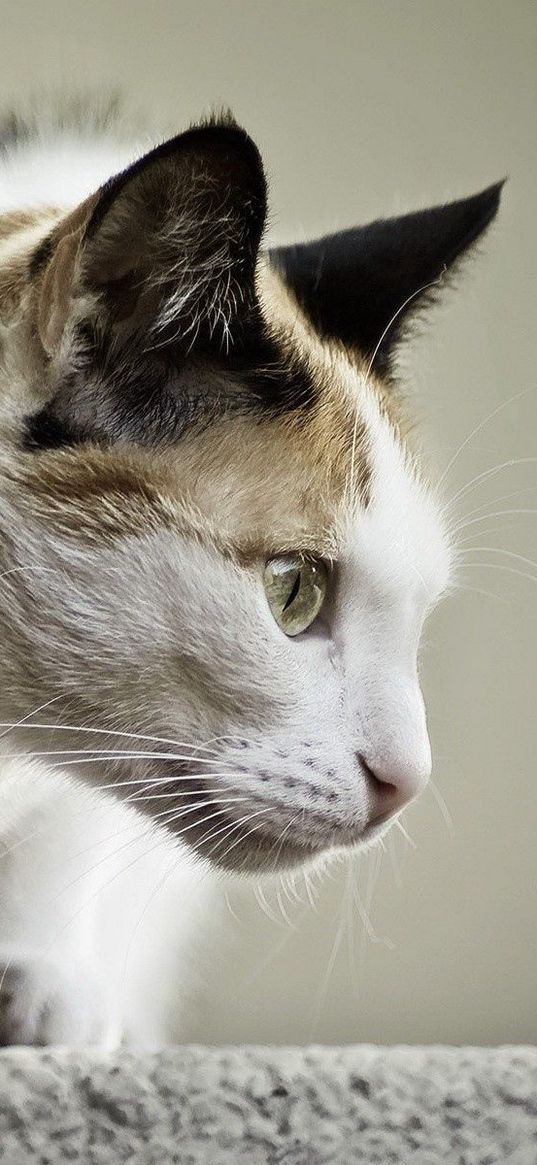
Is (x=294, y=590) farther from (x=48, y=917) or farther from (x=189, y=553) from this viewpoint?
(x=48, y=917)

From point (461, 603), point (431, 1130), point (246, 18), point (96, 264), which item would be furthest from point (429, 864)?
point (246, 18)

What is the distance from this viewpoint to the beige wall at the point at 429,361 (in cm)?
107

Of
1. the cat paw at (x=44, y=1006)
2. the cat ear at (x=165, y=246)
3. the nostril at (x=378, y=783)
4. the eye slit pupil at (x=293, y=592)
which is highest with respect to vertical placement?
the cat ear at (x=165, y=246)

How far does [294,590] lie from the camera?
0.69 m

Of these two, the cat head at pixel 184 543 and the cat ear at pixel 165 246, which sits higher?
the cat ear at pixel 165 246

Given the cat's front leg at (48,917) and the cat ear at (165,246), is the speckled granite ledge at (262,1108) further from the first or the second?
the cat ear at (165,246)

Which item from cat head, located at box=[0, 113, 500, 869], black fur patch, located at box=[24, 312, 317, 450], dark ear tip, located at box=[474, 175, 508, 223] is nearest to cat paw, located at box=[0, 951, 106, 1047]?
cat head, located at box=[0, 113, 500, 869]

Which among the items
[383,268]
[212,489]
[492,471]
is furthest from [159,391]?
[492,471]

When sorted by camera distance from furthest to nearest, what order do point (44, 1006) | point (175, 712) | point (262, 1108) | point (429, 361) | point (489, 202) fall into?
point (429, 361) → point (489, 202) → point (44, 1006) → point (175, 712) → point (262, 1108)

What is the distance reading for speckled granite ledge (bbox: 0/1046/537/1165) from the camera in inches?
20.4

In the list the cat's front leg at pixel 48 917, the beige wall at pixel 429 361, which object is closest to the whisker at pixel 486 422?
the beige wall at pixel 429 361

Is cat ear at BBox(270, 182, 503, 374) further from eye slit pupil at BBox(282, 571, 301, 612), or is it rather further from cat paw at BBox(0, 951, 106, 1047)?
cat paw at BBox(0, 951, 106, 1047)

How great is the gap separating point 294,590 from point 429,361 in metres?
0.45

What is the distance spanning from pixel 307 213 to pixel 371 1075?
2.67 ft
